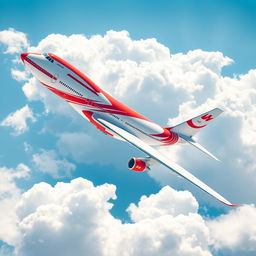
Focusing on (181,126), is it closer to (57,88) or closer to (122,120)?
(122,120)

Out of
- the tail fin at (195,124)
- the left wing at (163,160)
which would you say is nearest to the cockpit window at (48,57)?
the left wing at (163,160)

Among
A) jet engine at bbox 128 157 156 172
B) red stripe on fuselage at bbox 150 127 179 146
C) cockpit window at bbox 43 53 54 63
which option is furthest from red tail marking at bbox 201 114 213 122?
cockpit window at bbox 43 53 54 63

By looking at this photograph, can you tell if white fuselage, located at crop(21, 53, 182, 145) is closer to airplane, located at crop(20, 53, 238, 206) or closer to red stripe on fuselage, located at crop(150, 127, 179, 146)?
airplane, located at crop(20, 53, 238, 206)

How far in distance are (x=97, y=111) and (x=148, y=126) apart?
329 inches

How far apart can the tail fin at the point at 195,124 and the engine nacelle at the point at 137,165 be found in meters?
11.6

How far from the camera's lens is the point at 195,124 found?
4769 centimetres

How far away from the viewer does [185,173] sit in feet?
115

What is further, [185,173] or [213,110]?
[213,110]

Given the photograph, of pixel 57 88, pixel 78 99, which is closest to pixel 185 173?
pixel 78 99

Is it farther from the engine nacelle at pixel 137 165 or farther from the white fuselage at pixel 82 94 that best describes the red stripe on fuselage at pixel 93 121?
the engine nacelle at pixel 137 165

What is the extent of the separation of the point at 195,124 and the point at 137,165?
1410 centimetres

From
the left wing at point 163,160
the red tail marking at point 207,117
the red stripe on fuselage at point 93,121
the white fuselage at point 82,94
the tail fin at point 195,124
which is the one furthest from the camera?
the red tail marking at point 207,117

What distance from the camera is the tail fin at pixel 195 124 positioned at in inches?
1836

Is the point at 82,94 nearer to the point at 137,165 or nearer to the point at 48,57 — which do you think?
the point at 48,57
